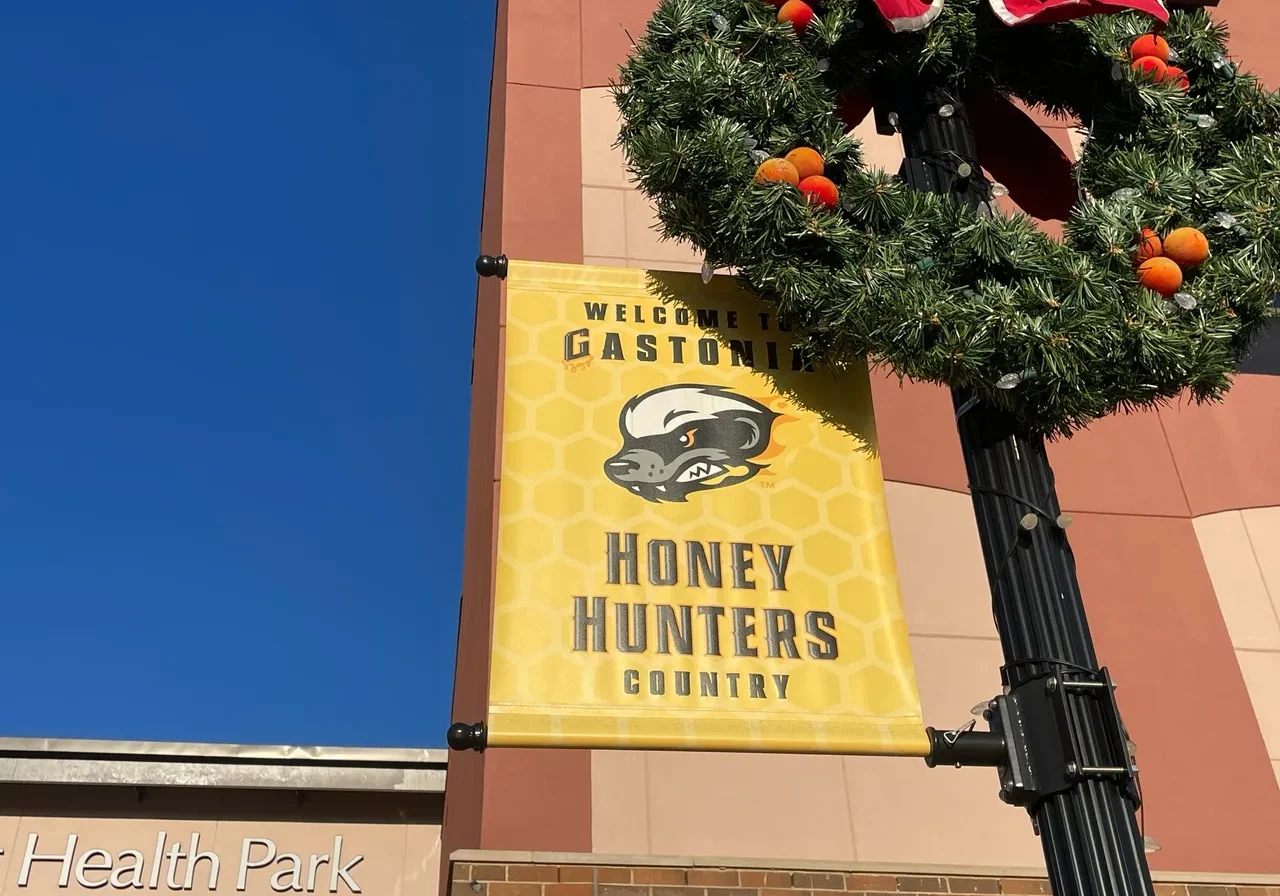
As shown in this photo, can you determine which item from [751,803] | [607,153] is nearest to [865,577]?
[751,803]

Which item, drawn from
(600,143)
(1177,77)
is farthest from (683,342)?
(600,143)

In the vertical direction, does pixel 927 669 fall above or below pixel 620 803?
above

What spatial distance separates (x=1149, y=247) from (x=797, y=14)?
5.21 feet

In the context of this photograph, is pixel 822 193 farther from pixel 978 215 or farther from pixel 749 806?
pixel 749 806

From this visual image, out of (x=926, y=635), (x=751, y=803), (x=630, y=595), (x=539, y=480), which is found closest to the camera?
(x=630, y=595)

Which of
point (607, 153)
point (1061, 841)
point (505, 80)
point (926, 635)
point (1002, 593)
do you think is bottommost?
point (1061, 841)

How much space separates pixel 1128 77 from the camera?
4.41 metres

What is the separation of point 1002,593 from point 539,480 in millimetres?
1581

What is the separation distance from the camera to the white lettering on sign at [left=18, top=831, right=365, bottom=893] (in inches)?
422

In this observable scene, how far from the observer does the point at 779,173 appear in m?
4.10

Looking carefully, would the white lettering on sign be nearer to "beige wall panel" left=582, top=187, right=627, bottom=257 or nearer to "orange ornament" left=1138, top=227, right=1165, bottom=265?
"beige wall panel" left=582, top=187, right=627, bottom=257

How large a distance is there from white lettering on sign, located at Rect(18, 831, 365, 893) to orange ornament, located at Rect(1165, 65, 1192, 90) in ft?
32.0

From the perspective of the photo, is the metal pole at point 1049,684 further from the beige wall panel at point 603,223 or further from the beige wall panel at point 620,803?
the beige wall panel at point 603,223

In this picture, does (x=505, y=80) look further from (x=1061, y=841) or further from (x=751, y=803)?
(x=1061, y=841)
